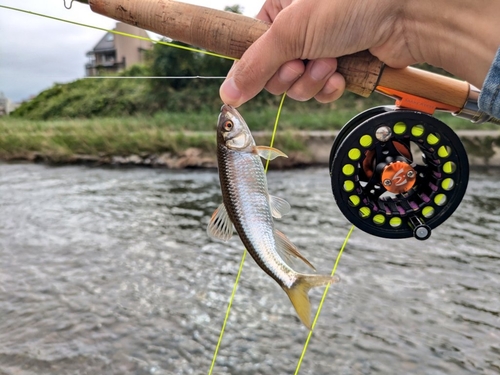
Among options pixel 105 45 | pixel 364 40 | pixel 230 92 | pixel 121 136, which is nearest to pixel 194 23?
pixel 230 92

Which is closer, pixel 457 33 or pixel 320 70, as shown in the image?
pixel 457 33

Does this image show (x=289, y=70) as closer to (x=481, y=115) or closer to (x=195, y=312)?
(x=481, y=115)

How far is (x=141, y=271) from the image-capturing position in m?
4.83

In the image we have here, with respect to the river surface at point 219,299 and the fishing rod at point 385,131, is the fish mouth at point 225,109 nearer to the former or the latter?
the fishing rod at point 385,131

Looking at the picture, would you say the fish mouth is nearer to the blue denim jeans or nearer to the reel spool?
the reel spool

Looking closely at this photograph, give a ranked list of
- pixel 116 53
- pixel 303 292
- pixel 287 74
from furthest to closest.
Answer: pixel 116 53 < pixel 287 74 < pixel 303 292

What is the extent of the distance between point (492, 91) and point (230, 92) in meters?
0.61

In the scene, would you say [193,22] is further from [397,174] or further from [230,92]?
[397,174]

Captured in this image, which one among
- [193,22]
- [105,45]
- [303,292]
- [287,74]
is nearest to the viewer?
[303,292]

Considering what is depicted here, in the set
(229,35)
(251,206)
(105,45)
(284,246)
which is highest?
(105,45)

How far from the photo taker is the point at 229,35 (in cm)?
137

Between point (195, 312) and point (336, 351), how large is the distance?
1214mm

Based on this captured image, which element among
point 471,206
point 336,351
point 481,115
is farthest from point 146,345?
point 471,206

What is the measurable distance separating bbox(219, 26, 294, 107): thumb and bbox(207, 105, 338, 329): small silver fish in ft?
0.31
